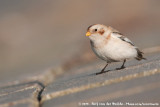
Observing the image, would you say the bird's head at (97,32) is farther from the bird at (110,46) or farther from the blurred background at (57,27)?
the blurred background at (57,27)

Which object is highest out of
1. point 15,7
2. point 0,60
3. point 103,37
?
point 103,37

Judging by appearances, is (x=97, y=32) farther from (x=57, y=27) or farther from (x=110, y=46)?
(x=57, y=27)

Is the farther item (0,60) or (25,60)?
(0,60)

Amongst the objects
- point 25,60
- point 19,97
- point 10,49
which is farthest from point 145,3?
point 19,97

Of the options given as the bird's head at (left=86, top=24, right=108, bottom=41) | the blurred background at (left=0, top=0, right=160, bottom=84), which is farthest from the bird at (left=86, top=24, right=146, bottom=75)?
the blurred background at (left=0, top=0, right=160, bottom=84)

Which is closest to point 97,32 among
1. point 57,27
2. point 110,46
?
point 110,46

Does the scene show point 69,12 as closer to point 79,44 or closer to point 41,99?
point 79,44

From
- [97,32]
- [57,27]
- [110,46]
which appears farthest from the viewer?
[57,27]

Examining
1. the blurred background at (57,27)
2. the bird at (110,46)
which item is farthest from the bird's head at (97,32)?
the blurred background at (57,27)
